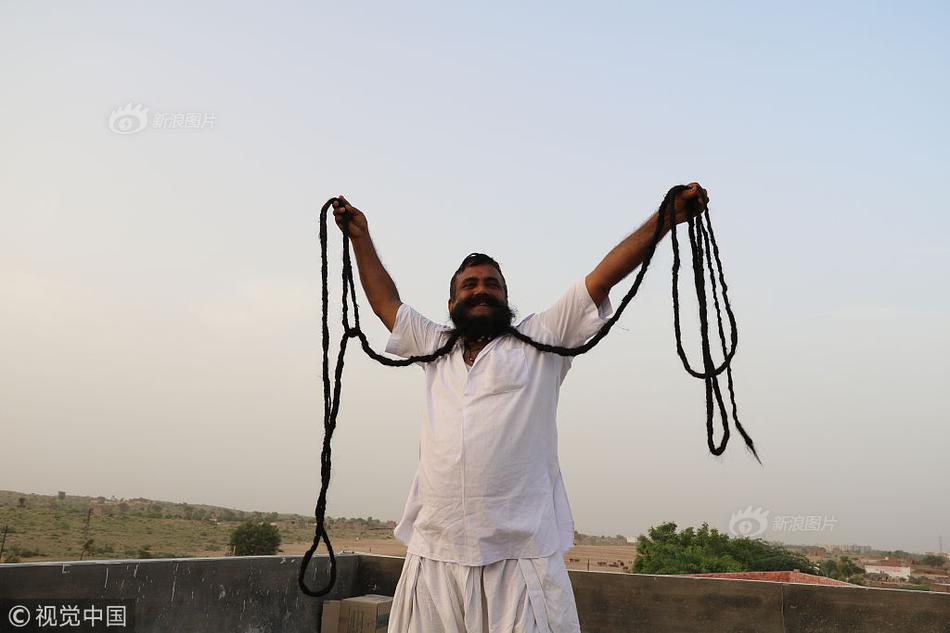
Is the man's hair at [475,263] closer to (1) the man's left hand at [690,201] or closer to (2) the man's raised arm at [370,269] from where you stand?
(2) the man's raised arm at [370,269]

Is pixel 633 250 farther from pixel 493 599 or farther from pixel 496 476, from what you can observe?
pixel 493 599

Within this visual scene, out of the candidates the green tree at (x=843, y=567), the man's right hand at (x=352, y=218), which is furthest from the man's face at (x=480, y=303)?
the green tree at (x=843, y=567)

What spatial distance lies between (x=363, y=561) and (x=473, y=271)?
3.60m

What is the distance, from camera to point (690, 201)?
7.98 feet

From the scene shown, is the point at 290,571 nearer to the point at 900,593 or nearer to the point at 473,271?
the point at 473,271

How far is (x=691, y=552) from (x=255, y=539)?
1805cm

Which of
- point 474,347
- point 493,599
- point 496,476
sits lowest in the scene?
point 493,599

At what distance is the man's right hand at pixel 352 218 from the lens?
2.97 metres

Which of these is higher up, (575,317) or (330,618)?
(575,317)

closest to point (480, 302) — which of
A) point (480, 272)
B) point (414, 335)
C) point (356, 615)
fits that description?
point (480, 272)

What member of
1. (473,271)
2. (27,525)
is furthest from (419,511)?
(27,525)

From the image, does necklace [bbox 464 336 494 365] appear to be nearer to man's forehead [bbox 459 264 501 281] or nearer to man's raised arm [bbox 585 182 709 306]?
man's forehead [bbox 459 264 501 281]

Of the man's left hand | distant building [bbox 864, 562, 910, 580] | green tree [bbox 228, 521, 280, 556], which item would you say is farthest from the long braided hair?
distant building [bbox 864, 562, 910, 580]

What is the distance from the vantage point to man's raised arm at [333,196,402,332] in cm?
286
